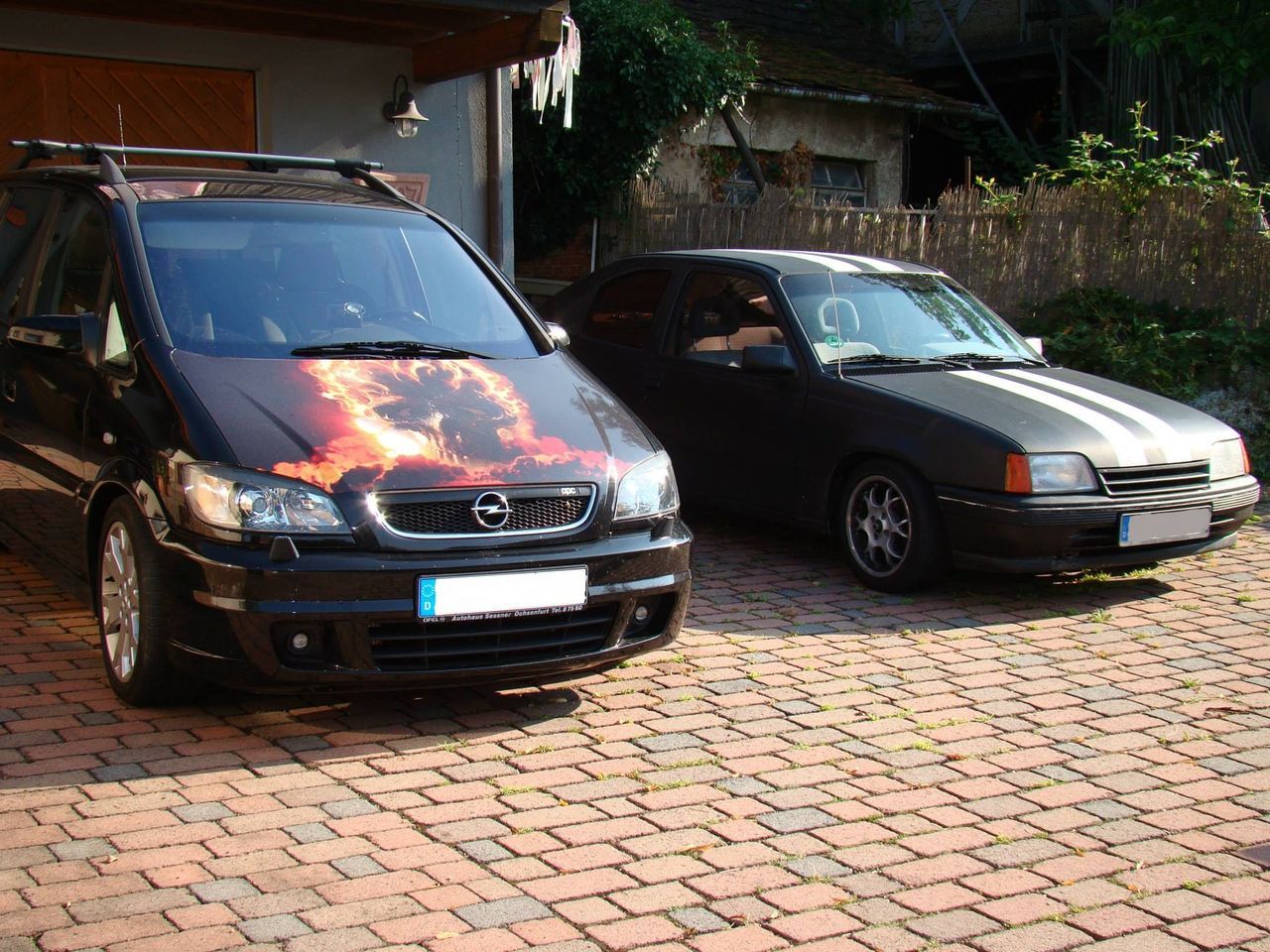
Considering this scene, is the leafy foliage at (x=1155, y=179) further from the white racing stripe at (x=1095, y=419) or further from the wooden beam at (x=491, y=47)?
the white racing stripe at (x=1095, y=419)

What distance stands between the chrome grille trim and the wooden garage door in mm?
6746

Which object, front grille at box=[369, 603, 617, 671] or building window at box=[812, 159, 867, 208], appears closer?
front grille at box=[369, 603, 617, 671]

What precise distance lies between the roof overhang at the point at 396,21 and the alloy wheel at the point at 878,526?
13.5 feet

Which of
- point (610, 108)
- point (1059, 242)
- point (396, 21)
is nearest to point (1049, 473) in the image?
point (396, 21)

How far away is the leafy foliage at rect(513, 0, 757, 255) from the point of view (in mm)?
15398

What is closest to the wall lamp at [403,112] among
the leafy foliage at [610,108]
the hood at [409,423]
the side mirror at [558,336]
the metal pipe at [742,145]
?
the leafy foliage at [610,108]

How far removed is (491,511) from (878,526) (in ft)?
9.82

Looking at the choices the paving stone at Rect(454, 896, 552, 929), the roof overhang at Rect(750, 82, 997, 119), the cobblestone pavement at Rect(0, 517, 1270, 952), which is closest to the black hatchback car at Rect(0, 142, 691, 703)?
the cobblestone pavement at Rect(0, 517, 1270, 952)

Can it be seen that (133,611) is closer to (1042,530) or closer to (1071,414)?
(1042,530)

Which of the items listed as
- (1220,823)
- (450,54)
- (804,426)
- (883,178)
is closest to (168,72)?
(450,54)

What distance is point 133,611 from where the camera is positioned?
4977 mm

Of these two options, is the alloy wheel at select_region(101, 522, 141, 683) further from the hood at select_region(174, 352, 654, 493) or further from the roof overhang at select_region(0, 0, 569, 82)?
the roof overhang at select_region(0, 0, 569, 82)

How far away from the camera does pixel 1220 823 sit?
4391 millimetres

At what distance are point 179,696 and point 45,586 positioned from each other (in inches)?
82.0
